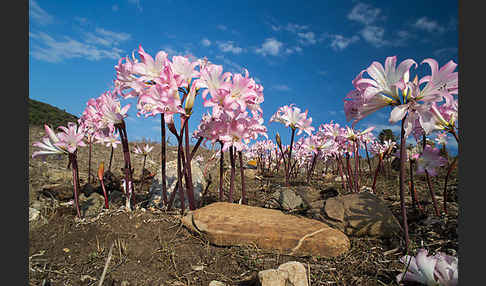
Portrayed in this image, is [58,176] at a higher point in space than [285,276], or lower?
higher

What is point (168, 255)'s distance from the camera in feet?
7.61

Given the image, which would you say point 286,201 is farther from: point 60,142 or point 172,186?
point 60,142

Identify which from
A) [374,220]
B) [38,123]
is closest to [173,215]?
[374,220]

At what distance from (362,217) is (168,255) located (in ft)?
6.81

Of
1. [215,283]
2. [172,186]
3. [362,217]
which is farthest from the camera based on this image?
[172,186]

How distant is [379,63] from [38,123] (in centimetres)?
1976

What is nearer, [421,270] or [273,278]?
[273,278]

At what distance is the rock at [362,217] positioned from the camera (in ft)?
9.00

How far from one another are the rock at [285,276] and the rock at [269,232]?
2.05ft

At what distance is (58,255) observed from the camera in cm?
247

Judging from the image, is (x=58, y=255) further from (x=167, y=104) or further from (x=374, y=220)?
(x=374, y=220)

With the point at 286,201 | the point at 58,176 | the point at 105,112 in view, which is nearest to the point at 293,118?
the point at 286,201

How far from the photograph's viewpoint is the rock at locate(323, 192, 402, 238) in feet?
9.00

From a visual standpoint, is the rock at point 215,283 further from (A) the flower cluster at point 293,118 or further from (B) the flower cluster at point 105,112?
(A) the flower cluster at point 293,118
